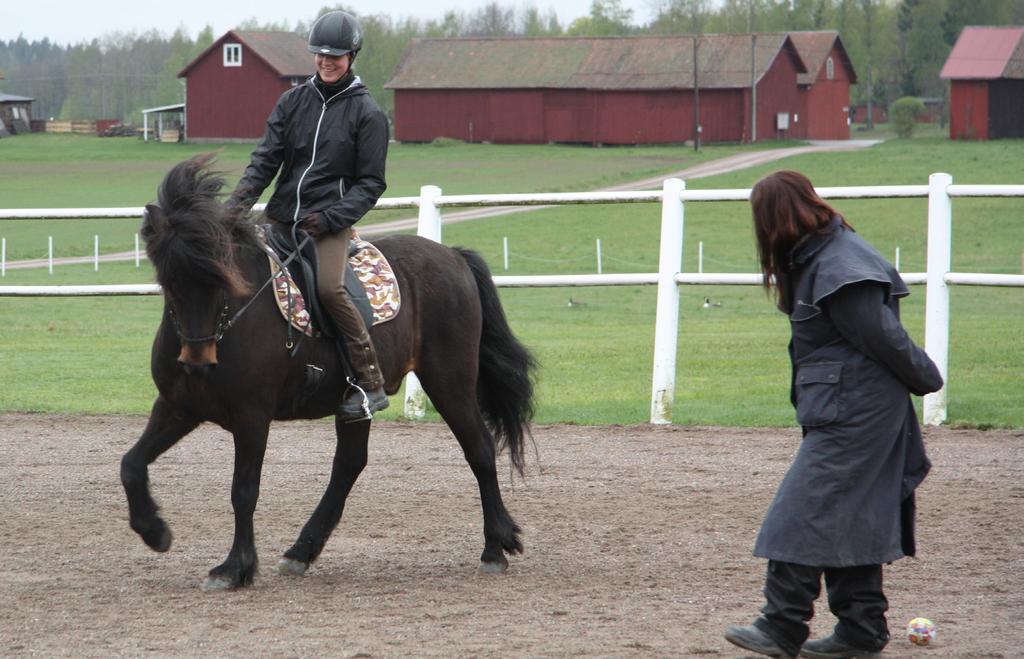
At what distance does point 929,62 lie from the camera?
3738 inches

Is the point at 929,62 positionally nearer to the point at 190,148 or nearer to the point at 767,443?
the point at 190,148

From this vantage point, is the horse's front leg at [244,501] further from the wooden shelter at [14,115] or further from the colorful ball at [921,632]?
the wooden shelter at [14,115]

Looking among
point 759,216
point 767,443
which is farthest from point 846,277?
point 767,443

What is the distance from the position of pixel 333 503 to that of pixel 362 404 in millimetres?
608

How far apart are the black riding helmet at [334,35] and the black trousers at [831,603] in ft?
10.2

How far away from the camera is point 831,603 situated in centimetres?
461

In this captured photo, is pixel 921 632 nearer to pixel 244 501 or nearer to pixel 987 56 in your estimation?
pixel 244 501

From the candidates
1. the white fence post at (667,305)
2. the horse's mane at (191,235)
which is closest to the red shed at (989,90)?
the white fence post at (667,305)

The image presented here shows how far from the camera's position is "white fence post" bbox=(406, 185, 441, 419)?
9.95 metres

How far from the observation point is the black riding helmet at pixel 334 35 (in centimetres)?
600

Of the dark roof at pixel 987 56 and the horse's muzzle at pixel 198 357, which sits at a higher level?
the dark roof at pixel 987 56

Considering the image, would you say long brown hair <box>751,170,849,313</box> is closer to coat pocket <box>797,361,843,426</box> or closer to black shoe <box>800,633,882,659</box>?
coat pocket <box>797,361,843,426</box>

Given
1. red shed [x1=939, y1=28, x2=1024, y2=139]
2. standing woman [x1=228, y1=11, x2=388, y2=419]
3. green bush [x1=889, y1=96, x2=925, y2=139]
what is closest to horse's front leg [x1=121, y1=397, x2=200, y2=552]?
standing woman [x1=228, y1=11, x2=388, y2=419]

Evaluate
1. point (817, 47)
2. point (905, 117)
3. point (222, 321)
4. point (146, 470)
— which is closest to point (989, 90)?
point (905, 117)
